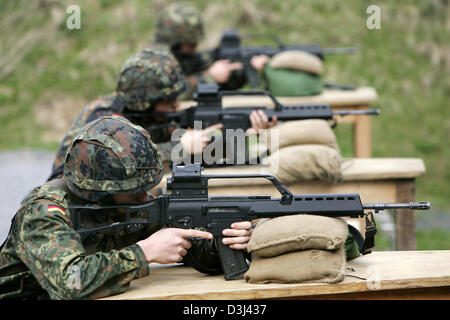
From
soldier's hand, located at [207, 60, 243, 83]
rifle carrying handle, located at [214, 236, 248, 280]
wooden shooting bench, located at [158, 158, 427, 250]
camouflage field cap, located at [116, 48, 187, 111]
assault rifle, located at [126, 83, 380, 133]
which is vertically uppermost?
soldier's hand, located at [207, 60, 243, 83]

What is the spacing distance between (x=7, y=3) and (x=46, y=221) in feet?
30.3

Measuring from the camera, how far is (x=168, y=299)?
307 centimetres

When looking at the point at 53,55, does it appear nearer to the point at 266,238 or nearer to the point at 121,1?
the point at 121,1

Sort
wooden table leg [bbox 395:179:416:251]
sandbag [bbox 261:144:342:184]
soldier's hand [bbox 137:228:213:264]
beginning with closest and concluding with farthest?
soldier's hand [bbox 137:228:213:264] < sandbag [bbox 261:144:342:184] < wooden table leg [bbox 395:179:416:251]

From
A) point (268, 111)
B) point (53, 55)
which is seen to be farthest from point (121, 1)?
point (268, 111)

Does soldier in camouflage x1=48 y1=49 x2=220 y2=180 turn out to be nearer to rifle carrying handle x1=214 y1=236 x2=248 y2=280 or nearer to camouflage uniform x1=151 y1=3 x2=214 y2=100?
rifle carrying handle x1=214 y1=236 x2=248 y2=280

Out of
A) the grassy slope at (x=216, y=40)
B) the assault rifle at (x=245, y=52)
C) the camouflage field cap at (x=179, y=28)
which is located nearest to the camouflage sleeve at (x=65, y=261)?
the assault rifle at (x=245, y=52)

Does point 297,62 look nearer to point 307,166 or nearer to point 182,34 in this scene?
point 182,34

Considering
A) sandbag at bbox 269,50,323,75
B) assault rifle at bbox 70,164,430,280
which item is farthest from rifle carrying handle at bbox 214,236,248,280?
sandbag at bbox 269,50,323,75

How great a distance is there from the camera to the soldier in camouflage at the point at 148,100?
197 inches

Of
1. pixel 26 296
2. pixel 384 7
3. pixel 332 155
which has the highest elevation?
pixel 384 7

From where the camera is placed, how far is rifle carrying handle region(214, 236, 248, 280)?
332 cm

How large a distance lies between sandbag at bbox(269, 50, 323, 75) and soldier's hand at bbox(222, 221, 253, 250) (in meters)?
3.80

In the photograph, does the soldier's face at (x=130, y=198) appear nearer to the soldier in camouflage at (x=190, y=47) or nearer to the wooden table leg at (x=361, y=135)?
the wooden table leg at (x=361, y=135)
